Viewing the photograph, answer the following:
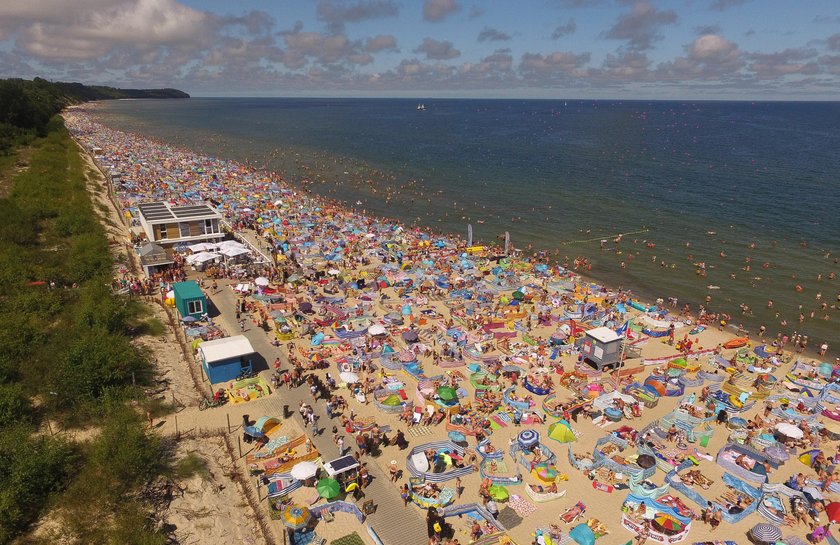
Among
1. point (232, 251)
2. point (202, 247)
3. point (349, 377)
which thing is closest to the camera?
point (349, 377)

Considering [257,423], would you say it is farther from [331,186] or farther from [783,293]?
[331,186]

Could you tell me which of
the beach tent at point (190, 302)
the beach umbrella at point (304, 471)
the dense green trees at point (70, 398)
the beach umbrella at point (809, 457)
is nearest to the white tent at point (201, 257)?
the dense green trees at point (70, 398)

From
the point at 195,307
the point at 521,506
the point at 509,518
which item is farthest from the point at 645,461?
the point at 195,307

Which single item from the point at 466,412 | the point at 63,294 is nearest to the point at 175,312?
the point at 63,294

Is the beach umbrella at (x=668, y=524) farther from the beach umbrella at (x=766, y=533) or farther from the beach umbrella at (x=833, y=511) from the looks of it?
the beach umbrella at (x=833, y=511)

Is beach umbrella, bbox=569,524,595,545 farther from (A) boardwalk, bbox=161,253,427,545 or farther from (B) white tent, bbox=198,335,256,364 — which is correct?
(B) white tent, bbox=198,335,256,364

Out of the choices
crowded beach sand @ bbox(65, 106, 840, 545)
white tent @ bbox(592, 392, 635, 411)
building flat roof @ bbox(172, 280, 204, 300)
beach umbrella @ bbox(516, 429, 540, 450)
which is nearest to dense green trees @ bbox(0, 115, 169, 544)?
crowded beach sand @ bbox(65, 106, 840, 545)

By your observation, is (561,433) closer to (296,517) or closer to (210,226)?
(296,517)
